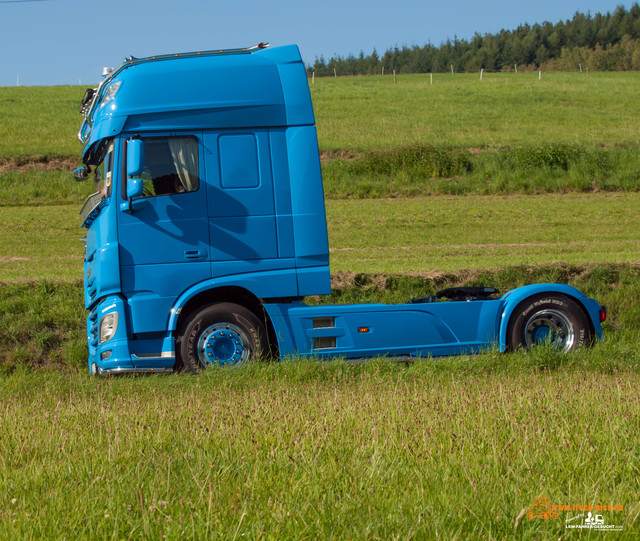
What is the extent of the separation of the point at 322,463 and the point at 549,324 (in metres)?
5.86

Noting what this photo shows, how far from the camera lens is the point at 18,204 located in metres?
23.4

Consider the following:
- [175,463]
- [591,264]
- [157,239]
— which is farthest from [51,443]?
[591,264]

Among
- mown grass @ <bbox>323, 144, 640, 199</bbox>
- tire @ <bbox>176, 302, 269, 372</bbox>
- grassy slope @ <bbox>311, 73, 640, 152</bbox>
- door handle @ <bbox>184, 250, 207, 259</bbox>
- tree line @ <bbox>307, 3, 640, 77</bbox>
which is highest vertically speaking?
tree line @ <bbox>307, 3, 640, 77</bbox>

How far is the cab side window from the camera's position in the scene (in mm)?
8453

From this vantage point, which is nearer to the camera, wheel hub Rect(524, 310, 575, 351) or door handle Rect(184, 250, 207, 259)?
door handle Rect(184, 250, 207, 259)

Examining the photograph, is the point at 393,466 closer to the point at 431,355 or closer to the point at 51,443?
the point at 51,443

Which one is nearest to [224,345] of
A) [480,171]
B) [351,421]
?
[351,421]

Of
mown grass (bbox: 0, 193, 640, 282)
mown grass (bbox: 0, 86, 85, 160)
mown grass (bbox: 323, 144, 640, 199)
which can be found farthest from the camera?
mown grass (bbox: 0, 86, 85, 160)

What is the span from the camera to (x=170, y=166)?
8.49 meters

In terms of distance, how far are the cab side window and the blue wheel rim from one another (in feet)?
5.28

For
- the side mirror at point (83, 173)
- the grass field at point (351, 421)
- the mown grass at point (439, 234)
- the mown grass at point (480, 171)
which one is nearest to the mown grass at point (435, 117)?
the mown grass at point (480, 171)

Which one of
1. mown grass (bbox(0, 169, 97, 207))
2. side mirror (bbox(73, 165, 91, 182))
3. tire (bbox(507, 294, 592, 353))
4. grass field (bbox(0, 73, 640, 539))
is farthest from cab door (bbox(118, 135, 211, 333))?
mown grass (bbox(0, 169, 97, 207))

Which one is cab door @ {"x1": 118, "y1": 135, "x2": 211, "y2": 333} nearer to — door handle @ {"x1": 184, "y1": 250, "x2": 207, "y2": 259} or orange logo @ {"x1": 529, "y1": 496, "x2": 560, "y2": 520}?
door handle @ {"x1": 184, "y1": 250, "x2": 207, "y2": 259}

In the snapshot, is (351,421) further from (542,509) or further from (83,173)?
(83,173)
